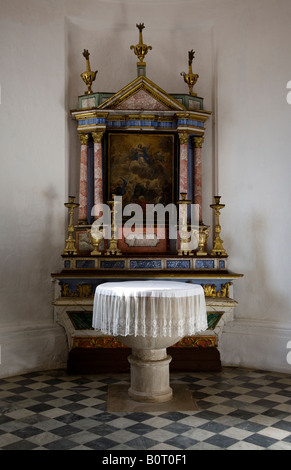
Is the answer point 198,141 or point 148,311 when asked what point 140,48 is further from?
point 148,311

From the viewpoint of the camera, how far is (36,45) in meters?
6.77

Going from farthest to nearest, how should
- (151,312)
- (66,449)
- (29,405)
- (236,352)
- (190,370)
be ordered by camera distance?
(236,352) < (190,370) < (29,405) < (151,312) < (66,449)

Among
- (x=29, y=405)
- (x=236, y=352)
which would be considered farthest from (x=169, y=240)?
(x=29, y=405)

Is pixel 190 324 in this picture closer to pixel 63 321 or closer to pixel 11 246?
pixel 63 321

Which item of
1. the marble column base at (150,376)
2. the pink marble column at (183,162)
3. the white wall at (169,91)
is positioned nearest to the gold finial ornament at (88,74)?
the white wall at (169,91)

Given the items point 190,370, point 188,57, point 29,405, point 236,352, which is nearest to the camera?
point 29,405

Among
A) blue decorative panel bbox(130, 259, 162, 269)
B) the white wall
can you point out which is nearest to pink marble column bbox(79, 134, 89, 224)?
the white wall

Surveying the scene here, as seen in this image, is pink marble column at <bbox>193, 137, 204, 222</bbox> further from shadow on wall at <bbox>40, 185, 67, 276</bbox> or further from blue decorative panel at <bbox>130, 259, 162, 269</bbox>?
shadow on wall at <bbox>40, 185, 67, 276</bbox>

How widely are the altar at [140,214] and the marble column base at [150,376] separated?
4.23 feet

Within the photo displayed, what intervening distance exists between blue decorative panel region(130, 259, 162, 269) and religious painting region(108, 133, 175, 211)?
0.93 m

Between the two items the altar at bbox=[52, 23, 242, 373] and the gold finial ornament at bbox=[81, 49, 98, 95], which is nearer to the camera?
the altar at bbox=[52, 23, 242, 373]

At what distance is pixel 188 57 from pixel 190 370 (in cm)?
439

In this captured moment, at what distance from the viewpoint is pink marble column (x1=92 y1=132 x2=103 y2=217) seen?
6.82m

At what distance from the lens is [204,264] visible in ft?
21.1
